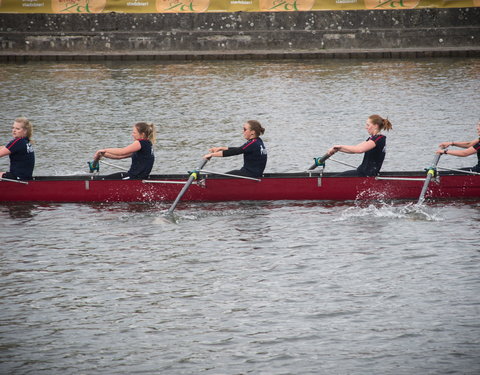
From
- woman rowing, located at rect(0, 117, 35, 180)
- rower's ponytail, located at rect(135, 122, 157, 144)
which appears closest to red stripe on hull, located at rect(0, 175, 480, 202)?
woman rowing, located at rect(0, 117, 35, 180)

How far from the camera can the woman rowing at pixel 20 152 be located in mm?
15141

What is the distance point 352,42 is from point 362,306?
2444cm

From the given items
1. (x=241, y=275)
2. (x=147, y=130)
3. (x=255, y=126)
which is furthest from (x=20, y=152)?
(x=241, y=275)

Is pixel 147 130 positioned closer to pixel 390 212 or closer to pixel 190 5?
pixel 390 212

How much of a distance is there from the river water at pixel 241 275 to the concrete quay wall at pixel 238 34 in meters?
12.0

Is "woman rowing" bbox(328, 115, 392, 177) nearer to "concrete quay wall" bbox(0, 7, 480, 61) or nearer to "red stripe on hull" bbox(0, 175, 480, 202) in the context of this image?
A: "red stripe on hull" bbox(0, 175, 480, 202)

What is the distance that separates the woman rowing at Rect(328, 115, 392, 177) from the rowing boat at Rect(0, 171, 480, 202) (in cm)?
15

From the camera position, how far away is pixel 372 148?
586 inches

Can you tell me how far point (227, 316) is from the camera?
1028cm

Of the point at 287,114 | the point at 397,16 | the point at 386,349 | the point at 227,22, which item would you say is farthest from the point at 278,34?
the point at 386,349

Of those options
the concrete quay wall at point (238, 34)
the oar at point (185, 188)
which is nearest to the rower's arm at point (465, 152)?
the oar at point (185, 188)

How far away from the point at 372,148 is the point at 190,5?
21007 millimetres

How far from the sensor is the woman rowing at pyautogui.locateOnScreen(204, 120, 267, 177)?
48.8ft

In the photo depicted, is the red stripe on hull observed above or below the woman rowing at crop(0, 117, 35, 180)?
below
